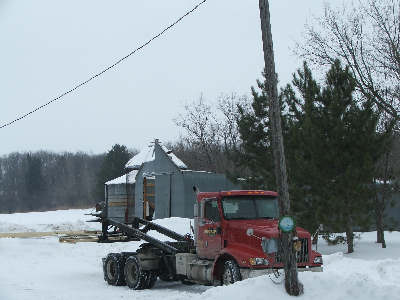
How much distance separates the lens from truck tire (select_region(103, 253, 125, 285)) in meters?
15.4

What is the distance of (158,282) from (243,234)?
5000mm

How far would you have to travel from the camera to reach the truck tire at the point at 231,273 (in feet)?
38.5

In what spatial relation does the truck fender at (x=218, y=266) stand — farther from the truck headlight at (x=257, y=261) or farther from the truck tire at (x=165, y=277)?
the truck tire at (x=165, y=277)

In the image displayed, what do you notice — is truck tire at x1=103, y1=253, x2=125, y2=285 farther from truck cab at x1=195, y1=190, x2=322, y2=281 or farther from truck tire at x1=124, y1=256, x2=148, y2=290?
truck cab at x1=195, y1=190, x2=322, y2=281

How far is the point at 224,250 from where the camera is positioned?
12250mm

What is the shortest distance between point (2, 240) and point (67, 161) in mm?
125240

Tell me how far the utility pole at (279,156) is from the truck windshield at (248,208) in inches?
113

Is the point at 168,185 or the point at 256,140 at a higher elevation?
the point at 256,140

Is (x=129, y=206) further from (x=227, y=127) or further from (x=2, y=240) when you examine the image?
(x=227, y=127)

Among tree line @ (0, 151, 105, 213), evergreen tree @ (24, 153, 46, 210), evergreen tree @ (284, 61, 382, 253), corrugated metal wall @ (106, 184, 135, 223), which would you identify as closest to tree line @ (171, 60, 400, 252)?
evergreen tree @ (284, 61, 382, 253)

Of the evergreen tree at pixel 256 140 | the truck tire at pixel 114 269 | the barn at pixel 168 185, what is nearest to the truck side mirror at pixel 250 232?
the truck tire at pixel 114 269

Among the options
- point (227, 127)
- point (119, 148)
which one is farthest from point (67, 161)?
point (227, 127)

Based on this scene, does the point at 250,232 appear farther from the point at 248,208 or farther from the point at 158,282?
the point at 158,282

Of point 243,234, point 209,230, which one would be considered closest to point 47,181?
point 209,230
